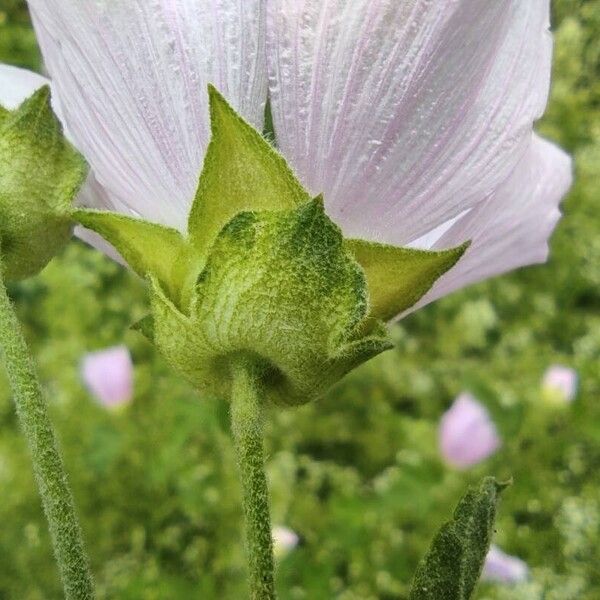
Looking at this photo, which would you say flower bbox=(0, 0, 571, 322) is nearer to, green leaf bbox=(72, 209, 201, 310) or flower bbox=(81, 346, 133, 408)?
green leaf bbox=(72, 209, 201, 310)

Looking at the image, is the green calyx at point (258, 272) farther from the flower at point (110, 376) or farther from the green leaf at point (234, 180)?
the flower at point (110, 376)

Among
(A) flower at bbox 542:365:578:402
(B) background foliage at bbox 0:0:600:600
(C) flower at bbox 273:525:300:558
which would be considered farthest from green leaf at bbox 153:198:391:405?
(A) flower at bbox 542:365:578:402

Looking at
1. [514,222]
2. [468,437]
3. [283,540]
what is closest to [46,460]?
[514,222]

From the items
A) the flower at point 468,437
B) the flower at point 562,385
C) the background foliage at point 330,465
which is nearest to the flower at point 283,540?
the background foliage at point 330,465

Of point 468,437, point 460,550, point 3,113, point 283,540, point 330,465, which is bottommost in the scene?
point 330,465

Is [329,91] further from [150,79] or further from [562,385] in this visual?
[562,385]

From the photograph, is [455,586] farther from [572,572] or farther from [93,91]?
[572,572]
